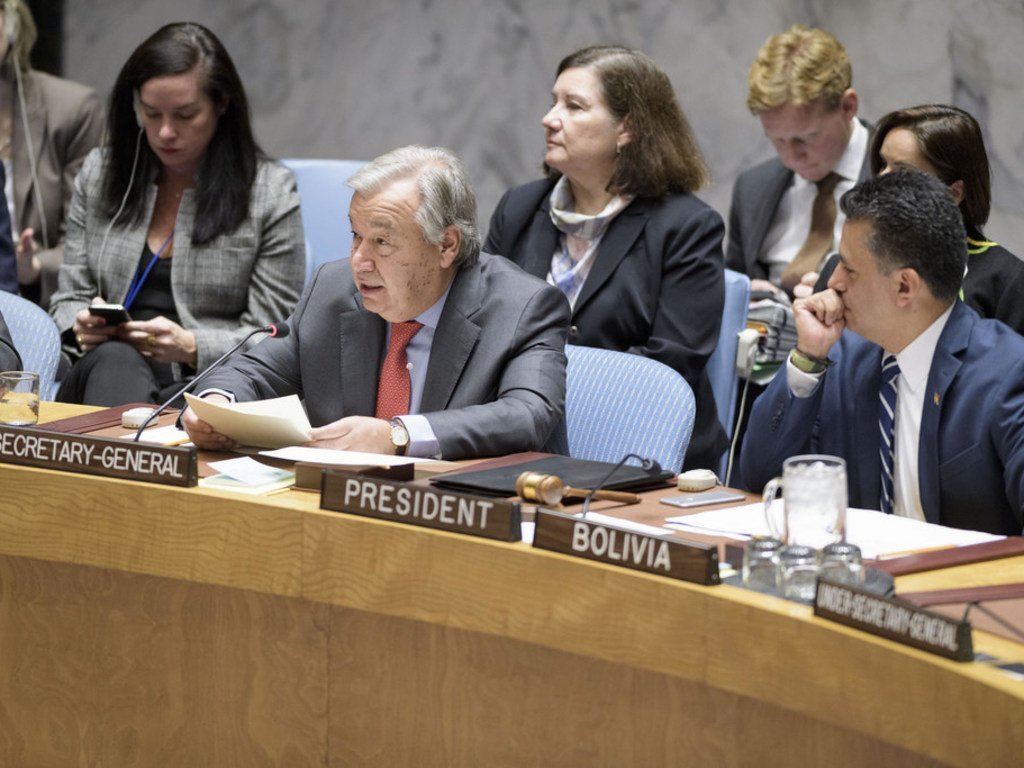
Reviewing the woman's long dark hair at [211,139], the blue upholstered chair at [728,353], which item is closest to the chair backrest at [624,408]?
the blue upholstered chair at [728,353]

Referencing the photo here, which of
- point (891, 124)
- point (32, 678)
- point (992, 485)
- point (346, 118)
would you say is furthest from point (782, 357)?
point (346, 118)

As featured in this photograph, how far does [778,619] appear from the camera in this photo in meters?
1.68

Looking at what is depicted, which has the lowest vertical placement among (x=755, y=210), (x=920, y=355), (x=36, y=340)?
(x=36, y=340)

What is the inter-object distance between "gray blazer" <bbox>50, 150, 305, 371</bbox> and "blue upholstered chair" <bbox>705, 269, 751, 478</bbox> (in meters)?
1.15

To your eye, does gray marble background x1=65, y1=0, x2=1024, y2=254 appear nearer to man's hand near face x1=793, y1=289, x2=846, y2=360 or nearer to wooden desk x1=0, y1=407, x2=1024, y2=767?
man's hand near face x1=793, y1=289, x2=846, y2=360

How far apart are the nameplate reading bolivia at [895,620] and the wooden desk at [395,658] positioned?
15 millimetres

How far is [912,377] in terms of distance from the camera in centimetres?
258

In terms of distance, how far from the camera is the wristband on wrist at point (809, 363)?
268 centimetres

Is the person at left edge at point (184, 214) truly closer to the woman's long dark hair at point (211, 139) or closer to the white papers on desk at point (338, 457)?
the woman's long dark hair at point (211, 139)

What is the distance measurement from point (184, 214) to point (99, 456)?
1793 mm

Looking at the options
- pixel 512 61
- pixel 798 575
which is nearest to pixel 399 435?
pixel 798 575

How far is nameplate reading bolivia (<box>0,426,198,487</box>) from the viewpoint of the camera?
87.6 inches

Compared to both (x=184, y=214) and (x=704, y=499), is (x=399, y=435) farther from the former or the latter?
(x=184, y=214)

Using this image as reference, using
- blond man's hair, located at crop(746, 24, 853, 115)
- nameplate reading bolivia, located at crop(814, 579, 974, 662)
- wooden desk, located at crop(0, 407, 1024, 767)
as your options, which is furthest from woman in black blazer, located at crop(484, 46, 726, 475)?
nameplate reading bolivia, located at crop(814, 579, 974, 662)
